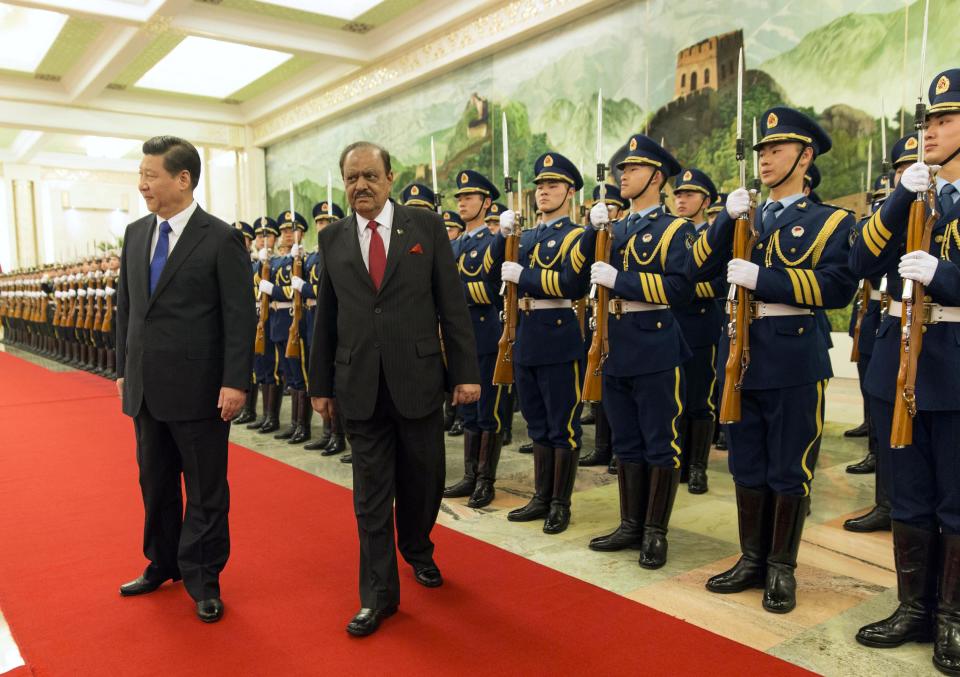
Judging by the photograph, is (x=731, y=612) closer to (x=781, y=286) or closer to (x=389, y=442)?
(x=781, y=286)

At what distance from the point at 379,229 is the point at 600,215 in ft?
3.26

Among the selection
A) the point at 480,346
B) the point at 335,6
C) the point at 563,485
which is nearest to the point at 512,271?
the point at 480,346

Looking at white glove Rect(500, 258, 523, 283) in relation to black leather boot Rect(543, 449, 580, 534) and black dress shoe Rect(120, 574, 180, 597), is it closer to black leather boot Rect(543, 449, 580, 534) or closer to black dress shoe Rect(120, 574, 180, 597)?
black leather boot Rect(543, 449, 580, 534)

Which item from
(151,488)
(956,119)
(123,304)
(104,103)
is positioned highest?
(104,103)

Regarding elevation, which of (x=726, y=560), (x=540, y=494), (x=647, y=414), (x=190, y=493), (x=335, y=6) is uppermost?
(x=335, y=6)

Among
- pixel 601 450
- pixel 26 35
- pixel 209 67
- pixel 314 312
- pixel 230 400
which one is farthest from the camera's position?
pixel 209 67

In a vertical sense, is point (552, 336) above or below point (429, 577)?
above

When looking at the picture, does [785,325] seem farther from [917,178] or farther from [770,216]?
[917,178]

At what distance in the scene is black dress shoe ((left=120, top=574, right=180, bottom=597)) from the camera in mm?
2785

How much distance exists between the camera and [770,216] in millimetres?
2699

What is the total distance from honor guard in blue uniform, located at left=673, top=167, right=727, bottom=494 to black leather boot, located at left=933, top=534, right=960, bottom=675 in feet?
6.56

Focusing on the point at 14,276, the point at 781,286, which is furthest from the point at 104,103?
the point at 781,286

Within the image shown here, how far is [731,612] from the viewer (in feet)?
8.53

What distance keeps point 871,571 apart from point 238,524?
275cm
